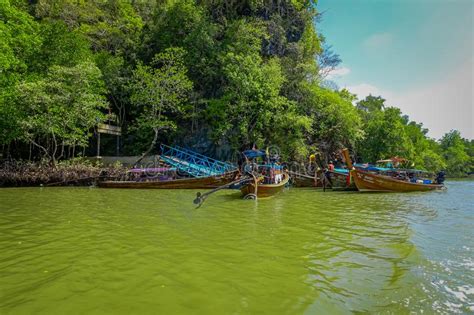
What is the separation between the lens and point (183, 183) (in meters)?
19.3

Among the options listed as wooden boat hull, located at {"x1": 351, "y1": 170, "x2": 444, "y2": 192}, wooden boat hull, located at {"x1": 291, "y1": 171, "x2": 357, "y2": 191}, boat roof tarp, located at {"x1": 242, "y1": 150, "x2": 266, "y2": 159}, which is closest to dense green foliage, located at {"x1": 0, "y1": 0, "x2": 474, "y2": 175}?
wooden boat hull, located at {"x1": 291, "y1": 171, "x2": 357, "y2": 191}

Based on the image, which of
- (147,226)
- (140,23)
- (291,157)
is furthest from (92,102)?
(147,226)

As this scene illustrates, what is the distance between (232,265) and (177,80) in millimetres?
21109

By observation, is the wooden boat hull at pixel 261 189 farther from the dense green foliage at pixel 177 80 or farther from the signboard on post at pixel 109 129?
the signboard on post at pixel 109 129

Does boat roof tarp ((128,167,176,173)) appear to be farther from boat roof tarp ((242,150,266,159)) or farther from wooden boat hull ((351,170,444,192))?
wooden boat hull ((351,170,444,192))

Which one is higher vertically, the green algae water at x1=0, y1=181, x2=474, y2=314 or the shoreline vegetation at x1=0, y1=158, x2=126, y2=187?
the shoreline vegetation at x1=0, y1=158, x2=126, y2=187

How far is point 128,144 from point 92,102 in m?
6.69

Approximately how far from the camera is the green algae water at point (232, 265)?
3402 millimetres

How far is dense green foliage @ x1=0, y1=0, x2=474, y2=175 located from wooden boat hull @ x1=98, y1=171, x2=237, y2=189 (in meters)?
4.64

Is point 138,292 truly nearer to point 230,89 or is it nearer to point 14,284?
point 14,284

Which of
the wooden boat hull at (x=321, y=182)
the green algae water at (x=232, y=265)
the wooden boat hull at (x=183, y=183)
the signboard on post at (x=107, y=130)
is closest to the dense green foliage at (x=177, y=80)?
the signboard on post at (x=107, y=130)

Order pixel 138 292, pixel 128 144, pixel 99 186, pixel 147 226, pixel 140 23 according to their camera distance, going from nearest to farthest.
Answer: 1. pixel 138 292
2. pixel 147 226
3. pixel 99 186
4. pixel 128 144
5. pixel 140 23

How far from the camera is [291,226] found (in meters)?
7.67

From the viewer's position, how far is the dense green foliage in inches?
845
